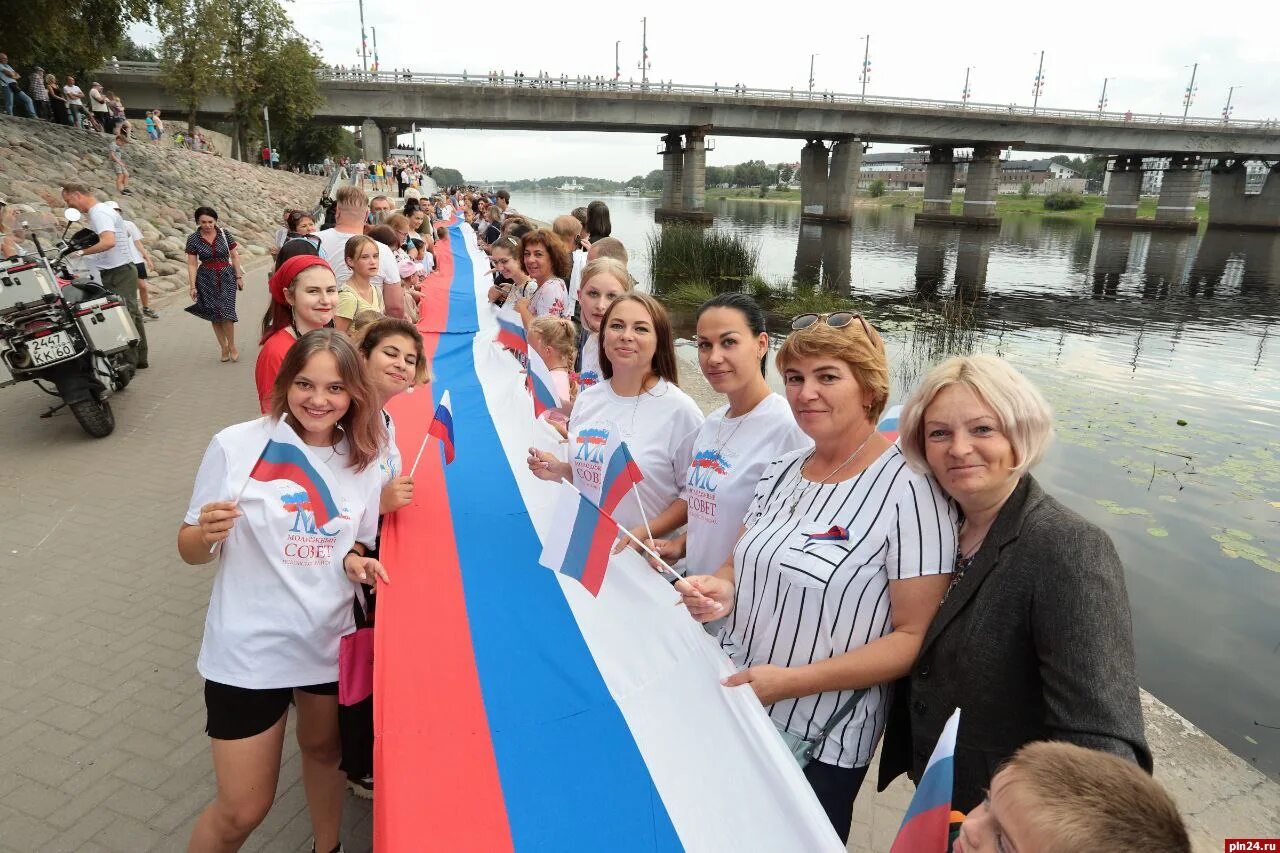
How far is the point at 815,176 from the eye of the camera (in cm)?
5553

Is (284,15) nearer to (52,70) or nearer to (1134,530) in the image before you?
(52,70)

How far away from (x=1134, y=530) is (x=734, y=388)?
20.2ft

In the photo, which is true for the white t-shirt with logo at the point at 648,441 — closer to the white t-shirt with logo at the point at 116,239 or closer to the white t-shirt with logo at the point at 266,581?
the white t-shirt with logo at the point at 266,581

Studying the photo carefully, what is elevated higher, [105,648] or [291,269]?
[291,269]

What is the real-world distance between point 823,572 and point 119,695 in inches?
136

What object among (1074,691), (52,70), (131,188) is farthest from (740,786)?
(52,70)

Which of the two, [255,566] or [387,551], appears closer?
[255,566]

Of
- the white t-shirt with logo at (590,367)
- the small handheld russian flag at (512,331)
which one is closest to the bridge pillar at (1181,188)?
the small handheld russian flag at (512,331)

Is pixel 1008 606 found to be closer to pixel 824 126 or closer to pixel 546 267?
pixel 546 267

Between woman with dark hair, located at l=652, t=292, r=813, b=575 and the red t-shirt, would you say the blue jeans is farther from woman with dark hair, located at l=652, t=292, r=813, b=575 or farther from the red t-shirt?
woman with dark hair, located at l=652, t=292, r=813, b=575

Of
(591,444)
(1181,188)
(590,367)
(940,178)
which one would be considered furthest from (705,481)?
(1181,188)

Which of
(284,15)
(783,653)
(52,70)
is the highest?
(284,15)

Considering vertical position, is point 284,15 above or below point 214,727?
above

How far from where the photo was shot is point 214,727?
6.82ft
